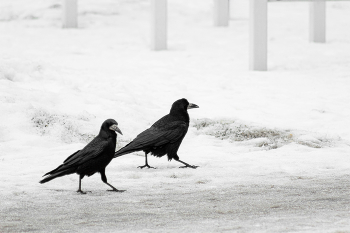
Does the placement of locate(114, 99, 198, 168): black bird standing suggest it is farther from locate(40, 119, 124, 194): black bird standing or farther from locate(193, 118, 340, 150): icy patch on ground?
locate(193, 118, 340, 150): icy patch on ground

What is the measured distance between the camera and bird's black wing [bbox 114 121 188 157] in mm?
5859

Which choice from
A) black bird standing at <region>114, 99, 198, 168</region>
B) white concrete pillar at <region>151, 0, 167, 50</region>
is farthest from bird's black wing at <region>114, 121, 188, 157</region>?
white concrete pillar at <region>151, 0, 167, 50</region>

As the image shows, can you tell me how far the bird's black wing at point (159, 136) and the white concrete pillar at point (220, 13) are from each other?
464 inches

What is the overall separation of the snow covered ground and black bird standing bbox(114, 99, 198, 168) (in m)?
0.28

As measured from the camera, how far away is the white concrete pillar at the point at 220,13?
57.0 ft

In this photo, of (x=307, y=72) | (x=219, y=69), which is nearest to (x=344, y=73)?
(x=307, y=72)

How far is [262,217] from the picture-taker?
4.06m

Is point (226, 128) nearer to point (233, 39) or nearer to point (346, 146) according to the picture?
point (346, 146)

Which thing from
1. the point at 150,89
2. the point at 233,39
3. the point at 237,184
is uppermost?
the point at 233,39

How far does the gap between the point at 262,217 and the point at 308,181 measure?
1481 millimetres

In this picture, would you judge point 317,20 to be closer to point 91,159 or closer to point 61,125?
point 61,125

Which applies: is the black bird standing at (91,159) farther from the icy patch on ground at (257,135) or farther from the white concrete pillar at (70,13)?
the white concrete pillar at (70,13)

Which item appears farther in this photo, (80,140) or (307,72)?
(307,72)

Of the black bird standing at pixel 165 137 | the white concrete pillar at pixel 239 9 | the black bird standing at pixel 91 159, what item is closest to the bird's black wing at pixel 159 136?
the black bird standing at pixel 165 137
